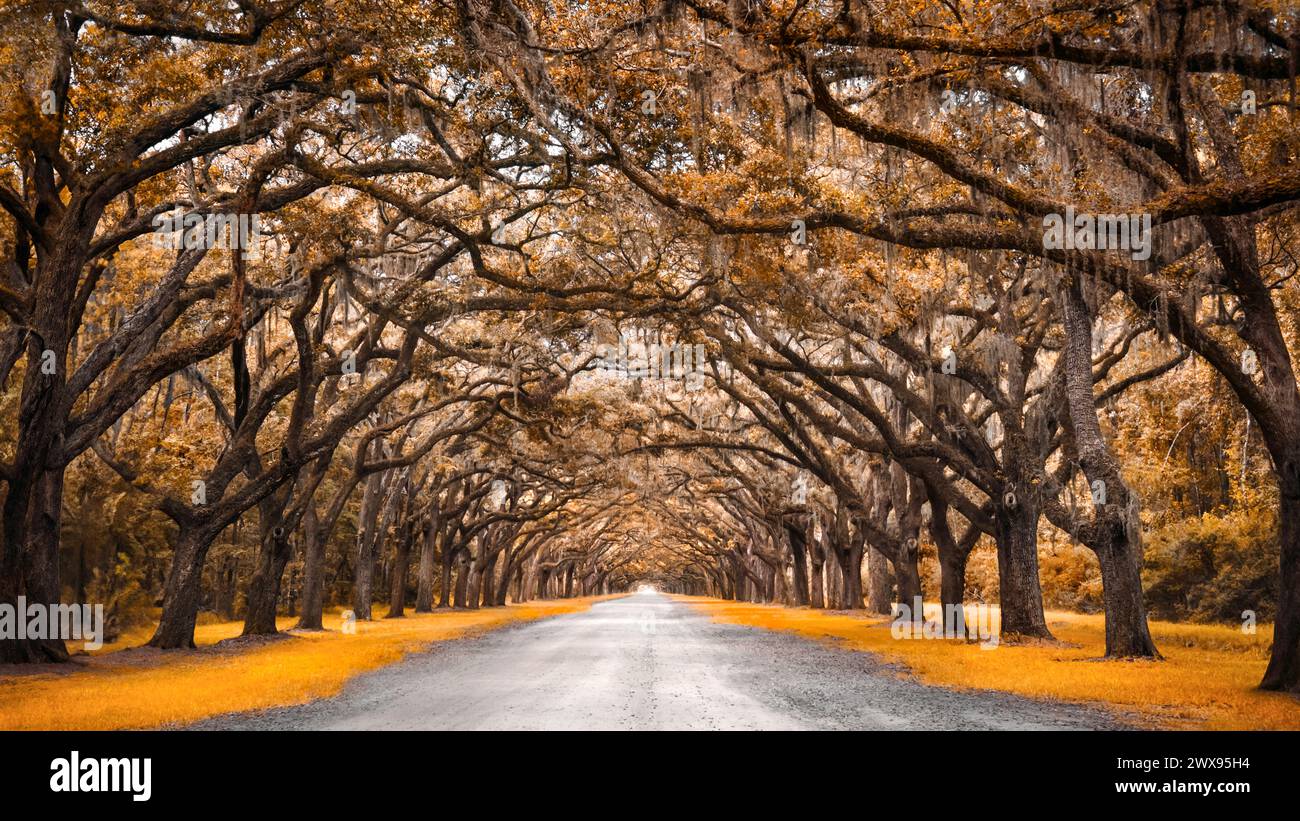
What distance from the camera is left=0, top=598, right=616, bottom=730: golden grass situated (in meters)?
8.53

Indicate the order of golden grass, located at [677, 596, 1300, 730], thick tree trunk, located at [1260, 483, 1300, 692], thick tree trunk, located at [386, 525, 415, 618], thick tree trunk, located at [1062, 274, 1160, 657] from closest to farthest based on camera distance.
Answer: golden grass, located at [677, 596, 1300, 730], thick tree trunk, located at [1260, 483, 1300, 692], thick tree trunk, located at [1062, 274, 1160, 657], thick tree trunk, located at [386, 525, 415, 618]

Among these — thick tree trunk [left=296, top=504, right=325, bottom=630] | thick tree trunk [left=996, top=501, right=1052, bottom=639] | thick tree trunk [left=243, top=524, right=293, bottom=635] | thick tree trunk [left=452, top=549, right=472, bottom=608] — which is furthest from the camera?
thick tree trunk [left=452, top=549, right=472, bottom=608]

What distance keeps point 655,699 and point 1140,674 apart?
7057 mm

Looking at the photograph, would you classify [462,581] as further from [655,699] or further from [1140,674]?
[655,699]

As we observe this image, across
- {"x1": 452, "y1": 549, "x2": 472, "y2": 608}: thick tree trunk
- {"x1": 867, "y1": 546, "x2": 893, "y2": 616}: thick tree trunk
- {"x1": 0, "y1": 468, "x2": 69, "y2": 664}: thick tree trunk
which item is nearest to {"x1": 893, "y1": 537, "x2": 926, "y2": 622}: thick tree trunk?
{"x1": 867, "y1": 546, "x2": 893, "y2": 616}: thick tree trunk

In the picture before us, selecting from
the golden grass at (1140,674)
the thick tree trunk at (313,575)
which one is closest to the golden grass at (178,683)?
the thick tree trunk at (313,575)

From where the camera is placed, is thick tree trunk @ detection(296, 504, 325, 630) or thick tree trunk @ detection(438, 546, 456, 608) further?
thick tree trunk @ detection(438, 546, 456, 608)

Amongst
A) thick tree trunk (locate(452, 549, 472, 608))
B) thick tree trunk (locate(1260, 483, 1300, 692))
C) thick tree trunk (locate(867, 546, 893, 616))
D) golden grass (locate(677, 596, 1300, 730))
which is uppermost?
thick tree trunk (locate(1260, 483, 1300, 692))

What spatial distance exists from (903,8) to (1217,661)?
1139 centimetres

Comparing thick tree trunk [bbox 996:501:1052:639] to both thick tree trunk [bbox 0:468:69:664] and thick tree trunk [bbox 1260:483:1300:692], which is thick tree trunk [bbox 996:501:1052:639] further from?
thick tree trunk [bbox 0:468:69:664]

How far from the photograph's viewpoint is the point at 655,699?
31.3ft

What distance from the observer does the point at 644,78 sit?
44.1ft

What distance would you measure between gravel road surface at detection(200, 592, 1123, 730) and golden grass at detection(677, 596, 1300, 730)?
2.30 ft

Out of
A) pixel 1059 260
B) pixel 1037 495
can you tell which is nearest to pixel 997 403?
pixel 1037 495
